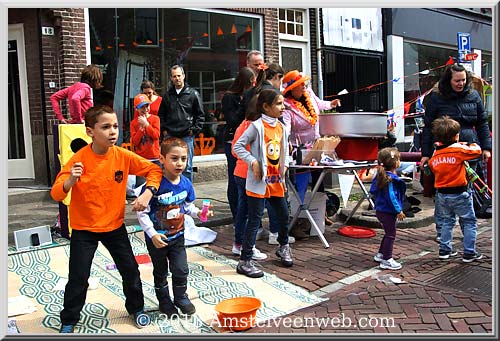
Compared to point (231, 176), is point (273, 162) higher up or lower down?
higher up

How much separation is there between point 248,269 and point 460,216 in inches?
85.2

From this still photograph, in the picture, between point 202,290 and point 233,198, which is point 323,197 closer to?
point 233,198

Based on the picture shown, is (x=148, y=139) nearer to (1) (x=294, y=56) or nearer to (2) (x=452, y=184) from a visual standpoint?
(2) (x=452, y=184)

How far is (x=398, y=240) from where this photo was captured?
5.73 meters

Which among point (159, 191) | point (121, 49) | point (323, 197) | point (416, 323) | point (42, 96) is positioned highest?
point (121, 49)

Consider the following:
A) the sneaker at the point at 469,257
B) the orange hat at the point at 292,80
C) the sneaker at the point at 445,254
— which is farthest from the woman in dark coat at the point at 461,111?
the orange hat at the point at 292,80

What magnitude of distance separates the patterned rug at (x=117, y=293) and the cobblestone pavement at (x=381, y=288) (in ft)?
0.69

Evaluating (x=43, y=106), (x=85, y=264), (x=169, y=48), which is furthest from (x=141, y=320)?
(x=169, y=48)

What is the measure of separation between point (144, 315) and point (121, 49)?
6237mm

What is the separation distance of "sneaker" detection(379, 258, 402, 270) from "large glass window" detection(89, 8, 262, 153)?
5479 mm

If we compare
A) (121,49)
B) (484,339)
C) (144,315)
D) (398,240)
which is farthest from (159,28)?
(484,339)

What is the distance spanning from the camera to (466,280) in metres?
4.37

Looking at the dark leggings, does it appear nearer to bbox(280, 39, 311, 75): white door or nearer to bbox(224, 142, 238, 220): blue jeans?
bbox(224, 142, 238, 220): blue jeans

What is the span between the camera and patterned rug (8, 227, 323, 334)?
11.6 ft
